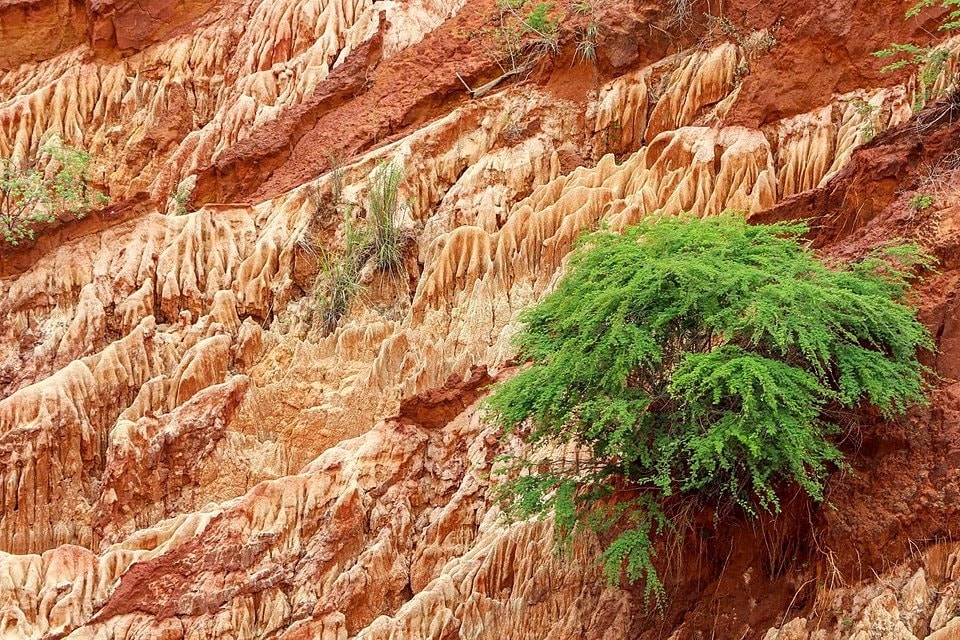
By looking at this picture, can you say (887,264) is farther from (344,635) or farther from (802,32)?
(344,635)

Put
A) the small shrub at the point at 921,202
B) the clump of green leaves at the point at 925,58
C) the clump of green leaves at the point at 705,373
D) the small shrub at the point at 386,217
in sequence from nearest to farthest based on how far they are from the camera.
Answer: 1. the clump of green leaves at the point at 705,373
2. the small shrub at the point at 921,202
3. the clump of green leaves at the point at 925,58
4. the small shrub at the point at 386,217

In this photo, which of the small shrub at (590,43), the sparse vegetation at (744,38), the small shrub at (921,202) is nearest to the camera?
the small shrub at (921,202)

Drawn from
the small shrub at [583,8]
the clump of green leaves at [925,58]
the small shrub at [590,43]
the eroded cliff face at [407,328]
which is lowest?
the eroded cliff face at [407,328]

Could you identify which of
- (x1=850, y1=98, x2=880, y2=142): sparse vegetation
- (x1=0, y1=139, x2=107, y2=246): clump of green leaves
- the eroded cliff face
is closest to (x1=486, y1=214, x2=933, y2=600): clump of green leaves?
the eroded cliff face

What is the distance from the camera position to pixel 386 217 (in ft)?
60.9

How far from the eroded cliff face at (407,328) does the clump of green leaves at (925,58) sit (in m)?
0.33

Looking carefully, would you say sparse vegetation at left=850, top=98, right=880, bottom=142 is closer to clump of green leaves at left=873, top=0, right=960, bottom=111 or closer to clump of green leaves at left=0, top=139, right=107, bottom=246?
clump of green leaves at left=873, top=0, right=960, bottom=111

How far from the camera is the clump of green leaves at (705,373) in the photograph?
10.5m

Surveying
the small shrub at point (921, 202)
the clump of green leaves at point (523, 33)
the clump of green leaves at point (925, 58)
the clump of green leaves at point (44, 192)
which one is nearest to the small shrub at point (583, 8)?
the clump of green leaves at point (523, 33)

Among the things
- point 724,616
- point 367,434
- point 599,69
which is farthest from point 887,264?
point 599,69

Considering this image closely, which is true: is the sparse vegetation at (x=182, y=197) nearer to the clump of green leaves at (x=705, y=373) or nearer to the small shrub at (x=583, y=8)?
the small shrub at (x=583, y=8)

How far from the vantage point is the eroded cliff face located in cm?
1170

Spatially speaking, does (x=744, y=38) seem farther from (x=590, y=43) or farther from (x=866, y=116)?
(x=866, y=116)

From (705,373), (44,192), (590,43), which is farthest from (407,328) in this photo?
(44,192)
